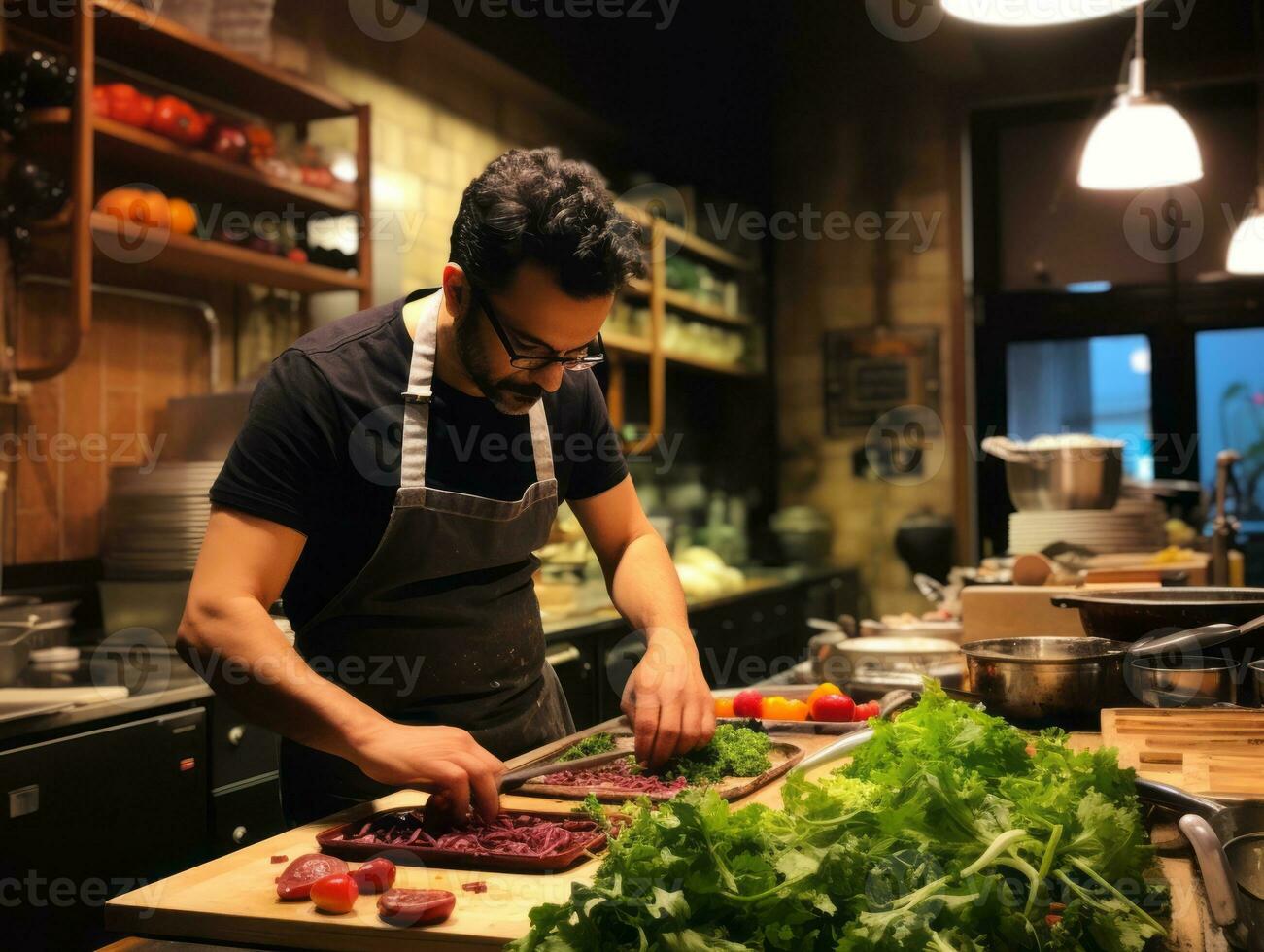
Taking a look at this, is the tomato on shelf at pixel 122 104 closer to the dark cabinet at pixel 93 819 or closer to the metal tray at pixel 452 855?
the dark cabinet at pixel 93 819

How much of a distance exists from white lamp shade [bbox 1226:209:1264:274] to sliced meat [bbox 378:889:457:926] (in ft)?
13.7

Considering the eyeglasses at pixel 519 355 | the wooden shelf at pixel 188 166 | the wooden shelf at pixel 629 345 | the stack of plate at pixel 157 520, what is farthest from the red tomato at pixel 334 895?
the wooden shelf at pixel 629 345

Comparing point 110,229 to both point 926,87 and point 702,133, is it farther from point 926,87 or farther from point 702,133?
point 926,87

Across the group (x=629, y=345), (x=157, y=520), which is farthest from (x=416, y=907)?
(x=629, y=345)

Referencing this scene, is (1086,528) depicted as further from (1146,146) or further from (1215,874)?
(1215,874)

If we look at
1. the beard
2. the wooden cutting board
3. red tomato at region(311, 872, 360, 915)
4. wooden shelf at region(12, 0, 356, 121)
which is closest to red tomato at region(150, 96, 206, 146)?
wooden shelf at region(12, 0, 356, 121)

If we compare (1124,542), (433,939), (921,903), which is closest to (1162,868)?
(921,903)

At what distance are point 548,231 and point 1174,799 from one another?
1.05 metres

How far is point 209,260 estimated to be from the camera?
361cm

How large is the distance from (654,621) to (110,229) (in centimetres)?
197

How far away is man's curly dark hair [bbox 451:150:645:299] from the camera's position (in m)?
1.70

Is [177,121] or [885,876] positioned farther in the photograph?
[177,121]

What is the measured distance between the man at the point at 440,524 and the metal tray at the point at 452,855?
0.08 meters

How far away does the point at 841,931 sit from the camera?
3.25ft
